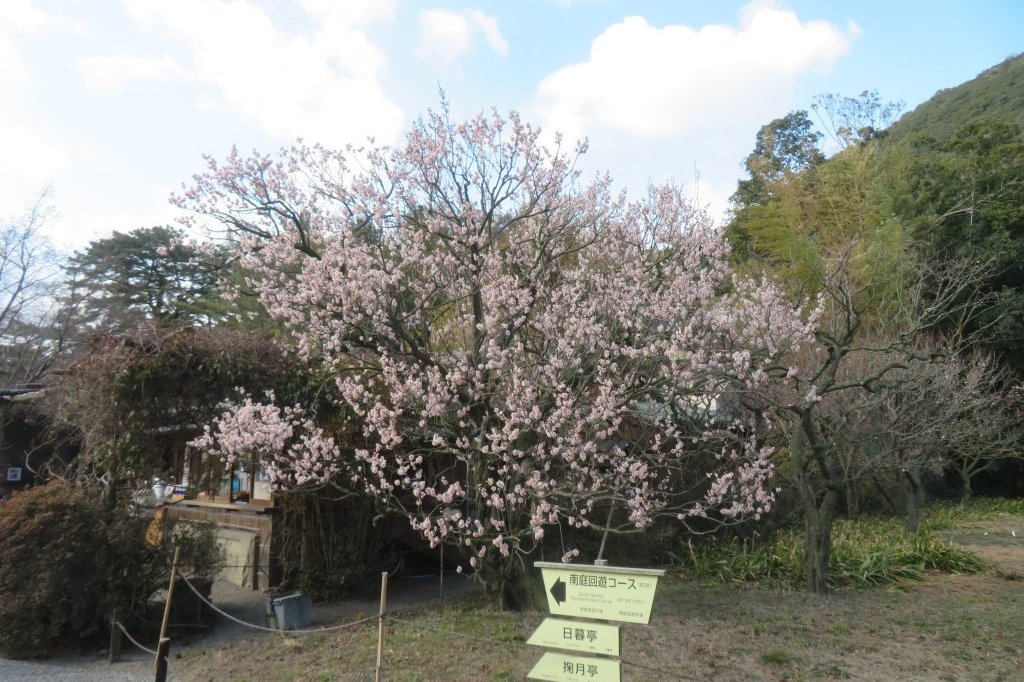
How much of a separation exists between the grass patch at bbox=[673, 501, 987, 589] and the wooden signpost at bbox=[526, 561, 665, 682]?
562 centimetres

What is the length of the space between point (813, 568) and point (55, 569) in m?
7.60

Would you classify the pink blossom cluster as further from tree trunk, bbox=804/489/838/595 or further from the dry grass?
tree trunk, bbox=804/489/838/595

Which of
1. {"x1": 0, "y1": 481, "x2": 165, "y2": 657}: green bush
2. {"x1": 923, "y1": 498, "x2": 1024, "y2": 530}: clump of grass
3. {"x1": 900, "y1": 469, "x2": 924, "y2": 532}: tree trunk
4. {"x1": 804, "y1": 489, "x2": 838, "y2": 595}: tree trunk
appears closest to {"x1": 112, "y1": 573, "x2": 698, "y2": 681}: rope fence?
{"x1": 0, "y1": 481, "x2": 165, "y2": 657}: green bush

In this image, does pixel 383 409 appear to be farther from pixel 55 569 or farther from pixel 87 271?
pixel 87 271

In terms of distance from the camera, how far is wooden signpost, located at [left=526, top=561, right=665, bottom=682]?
3504 mm

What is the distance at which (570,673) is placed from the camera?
11.9 feet

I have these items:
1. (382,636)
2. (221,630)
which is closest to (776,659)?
(382,636)

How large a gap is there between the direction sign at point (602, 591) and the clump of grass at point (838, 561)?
564 centimetres

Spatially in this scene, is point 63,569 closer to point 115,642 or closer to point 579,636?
point 115,642

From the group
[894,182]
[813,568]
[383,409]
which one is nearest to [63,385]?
[383,409]

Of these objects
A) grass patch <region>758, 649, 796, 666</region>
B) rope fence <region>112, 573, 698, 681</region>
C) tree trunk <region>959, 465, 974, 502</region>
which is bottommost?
grass patch <region>758, 649, 796, 666</region>

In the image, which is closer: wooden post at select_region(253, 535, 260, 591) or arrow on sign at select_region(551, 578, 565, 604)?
arrow on sign at select_region(551, 578, 565, 604)

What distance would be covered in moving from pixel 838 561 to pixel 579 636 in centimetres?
654

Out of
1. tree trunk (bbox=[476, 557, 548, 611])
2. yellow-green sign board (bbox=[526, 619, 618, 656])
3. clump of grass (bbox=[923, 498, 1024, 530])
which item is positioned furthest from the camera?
clump of grass (bbox=[923, 498, 1024, 530])
